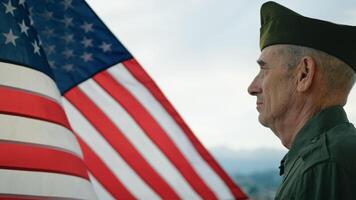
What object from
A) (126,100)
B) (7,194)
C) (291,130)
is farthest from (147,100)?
(291,130)

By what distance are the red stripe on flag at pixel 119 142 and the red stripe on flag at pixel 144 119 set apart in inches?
7.8

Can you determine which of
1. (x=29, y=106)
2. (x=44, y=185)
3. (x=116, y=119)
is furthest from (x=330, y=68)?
(x=116, y=119)

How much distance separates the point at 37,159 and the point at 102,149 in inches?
69.5

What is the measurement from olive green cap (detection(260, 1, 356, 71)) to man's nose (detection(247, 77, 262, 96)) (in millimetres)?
158

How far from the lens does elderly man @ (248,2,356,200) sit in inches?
99.5

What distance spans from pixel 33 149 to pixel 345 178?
2792 mm

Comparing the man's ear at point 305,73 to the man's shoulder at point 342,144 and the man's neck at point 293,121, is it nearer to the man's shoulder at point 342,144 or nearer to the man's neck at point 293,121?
the man's neck at point 293,121

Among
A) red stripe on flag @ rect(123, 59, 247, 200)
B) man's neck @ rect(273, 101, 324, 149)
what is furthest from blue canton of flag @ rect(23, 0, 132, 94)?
man's neck @ rect(273, 101, 324, 149)

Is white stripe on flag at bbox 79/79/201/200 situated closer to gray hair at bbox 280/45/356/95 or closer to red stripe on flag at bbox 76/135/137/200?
red stripe on flag at bbox 76/135/137/200

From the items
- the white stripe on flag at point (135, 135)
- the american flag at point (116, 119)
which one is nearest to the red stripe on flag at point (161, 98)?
the american flag at point (116, 119)

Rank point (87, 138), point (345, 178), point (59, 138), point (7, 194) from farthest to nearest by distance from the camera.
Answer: point (87, 138) → point (59, 138) → point (7, 194) → point (345, 178)

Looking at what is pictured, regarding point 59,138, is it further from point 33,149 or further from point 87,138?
point 87,138

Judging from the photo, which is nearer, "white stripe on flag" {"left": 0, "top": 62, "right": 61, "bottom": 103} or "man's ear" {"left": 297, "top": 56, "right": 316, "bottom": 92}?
"man's ear" {"left": 297, "top": 56, "right": 316, "bottom": 92}

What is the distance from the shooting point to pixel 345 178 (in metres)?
2.49
